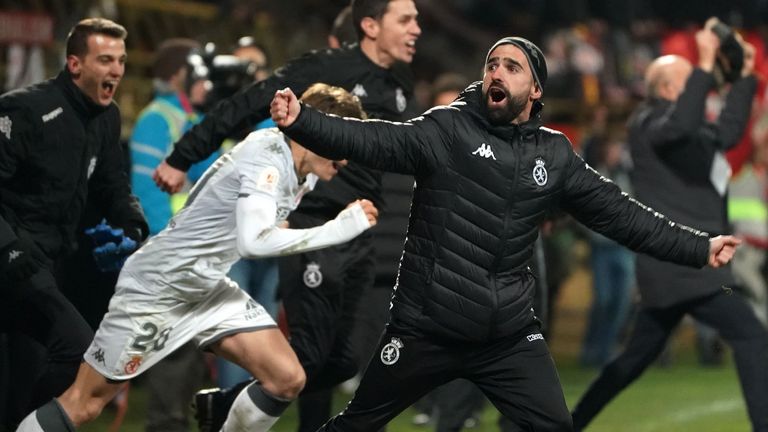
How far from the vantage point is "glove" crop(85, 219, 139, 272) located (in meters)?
6.95

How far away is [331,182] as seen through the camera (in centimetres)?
752

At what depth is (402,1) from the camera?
7922 millimetres

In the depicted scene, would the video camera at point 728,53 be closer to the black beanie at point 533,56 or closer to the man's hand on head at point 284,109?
the black beanie at point 533,56

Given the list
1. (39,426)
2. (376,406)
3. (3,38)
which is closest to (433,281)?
(376,406)

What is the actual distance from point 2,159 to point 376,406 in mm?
2061

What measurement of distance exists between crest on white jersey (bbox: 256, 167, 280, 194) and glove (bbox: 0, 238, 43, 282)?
116 cm

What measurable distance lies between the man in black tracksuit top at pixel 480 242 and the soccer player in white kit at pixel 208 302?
530 millimetres

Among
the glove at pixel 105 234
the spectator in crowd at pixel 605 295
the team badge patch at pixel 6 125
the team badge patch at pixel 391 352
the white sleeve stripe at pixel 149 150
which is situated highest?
the team badge patch at pixel 6 125

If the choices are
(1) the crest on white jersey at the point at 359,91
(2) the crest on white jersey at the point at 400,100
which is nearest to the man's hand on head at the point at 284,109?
(1) the crest on white jersey at the point at 359,91

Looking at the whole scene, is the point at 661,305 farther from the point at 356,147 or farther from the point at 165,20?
the point at 165,20

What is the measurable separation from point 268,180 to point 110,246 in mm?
1281

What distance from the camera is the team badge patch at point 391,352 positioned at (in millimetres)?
5988

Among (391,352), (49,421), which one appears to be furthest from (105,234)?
(391,352)

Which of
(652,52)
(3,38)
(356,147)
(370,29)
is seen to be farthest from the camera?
(652,52)
